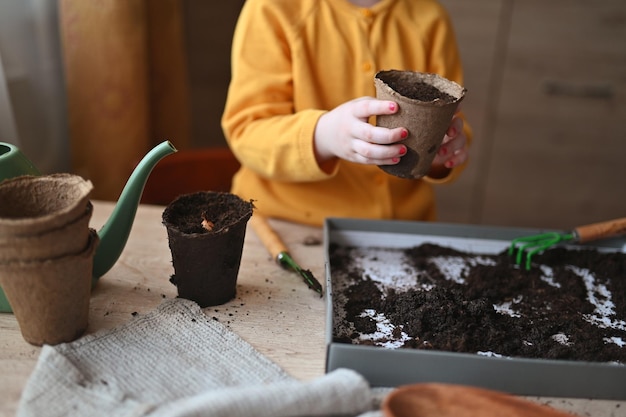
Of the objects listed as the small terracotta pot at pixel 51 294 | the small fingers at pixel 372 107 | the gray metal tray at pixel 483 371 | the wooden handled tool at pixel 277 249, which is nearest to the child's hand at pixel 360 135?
the small fingers at pixel 372 107

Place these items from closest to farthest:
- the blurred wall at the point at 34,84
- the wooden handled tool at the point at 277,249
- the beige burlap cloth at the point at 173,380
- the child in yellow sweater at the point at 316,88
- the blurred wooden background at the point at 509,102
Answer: the beige burlap cloth at the point at 173,380, the wooden handled tool at the point at 277,249, the child in yellow sweater at the point at 316,88, the blurred wall at the point at 34,84, the blurred wooden background at the point at 509,102

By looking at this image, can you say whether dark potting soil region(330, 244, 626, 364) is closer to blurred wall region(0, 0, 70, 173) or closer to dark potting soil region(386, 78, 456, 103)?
dark potting soil region(386, 78, 456, 103)

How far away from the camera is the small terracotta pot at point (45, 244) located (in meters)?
0.58

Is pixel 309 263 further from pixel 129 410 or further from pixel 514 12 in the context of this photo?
pixel 514 12

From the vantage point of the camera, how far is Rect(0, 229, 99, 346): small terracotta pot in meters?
0.60

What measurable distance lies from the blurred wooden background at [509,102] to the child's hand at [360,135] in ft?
2.15

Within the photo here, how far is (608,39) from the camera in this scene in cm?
186

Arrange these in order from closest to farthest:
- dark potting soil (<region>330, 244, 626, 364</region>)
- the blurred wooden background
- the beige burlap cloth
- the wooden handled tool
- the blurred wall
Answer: the beige burlap cloth < dark potting soil (<region>330, 244, 626, 364</region>) < the wooden handled tool < the blurred wall < the blurred wooden background

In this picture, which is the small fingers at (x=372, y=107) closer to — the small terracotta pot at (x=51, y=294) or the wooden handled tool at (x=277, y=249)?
the wooden handled tool at (x=277, y=249)

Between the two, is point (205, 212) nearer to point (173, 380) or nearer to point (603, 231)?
point (173, 380)

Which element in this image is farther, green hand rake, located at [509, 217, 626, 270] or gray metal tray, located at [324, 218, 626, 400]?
green hand rake, located at [509, 217, 626, 270]

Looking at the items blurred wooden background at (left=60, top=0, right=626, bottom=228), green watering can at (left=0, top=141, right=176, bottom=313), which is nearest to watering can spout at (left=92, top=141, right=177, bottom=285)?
green watering can at (left=0, top=141, right=176, bottom=313)

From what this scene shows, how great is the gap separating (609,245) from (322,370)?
0.56 metres

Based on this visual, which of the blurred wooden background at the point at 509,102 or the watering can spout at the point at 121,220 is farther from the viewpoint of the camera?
the blurred wooden background at the point at 509,102
